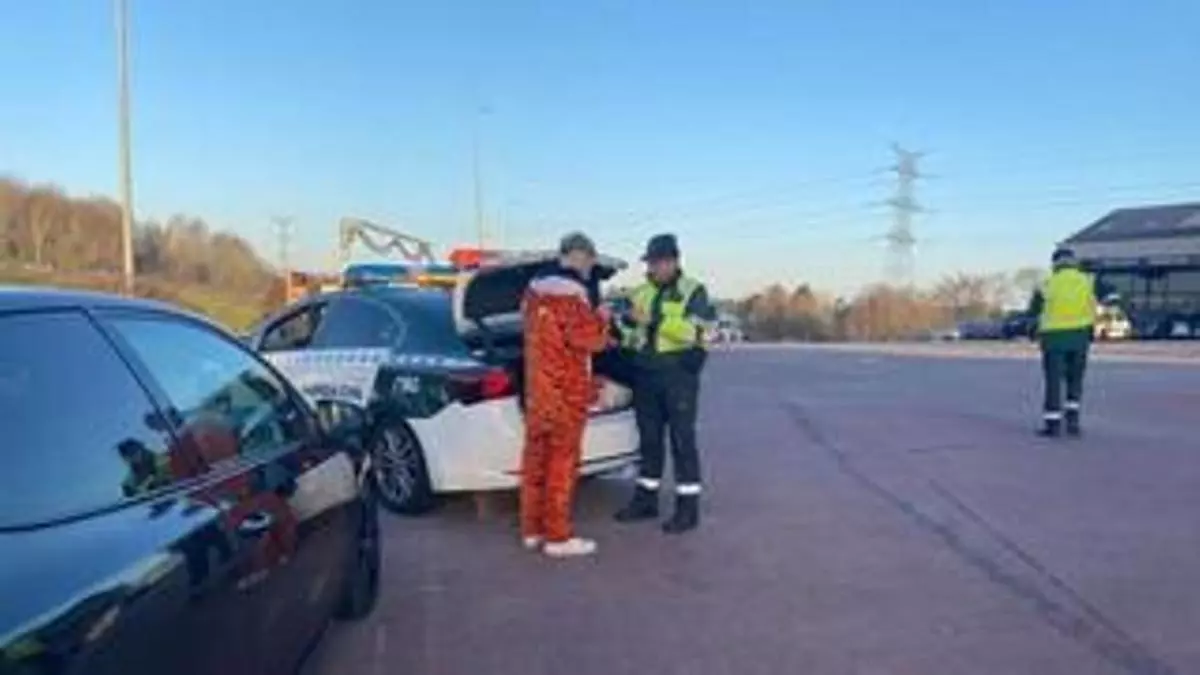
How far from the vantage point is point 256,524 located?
3.49 metres

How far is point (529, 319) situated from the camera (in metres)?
6.98

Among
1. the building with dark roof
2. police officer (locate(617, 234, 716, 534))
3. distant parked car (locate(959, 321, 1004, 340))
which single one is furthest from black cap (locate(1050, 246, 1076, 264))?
distant parked car (locate(959, 321, 1004, 340))

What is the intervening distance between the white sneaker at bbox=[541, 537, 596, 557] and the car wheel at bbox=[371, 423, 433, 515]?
1.22 meters

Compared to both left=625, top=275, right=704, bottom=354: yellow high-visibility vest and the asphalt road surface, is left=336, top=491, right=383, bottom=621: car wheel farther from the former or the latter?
left=625, top=275, right=704, bottom=354: yellow high-visibility vest

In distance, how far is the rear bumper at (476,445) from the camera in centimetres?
748

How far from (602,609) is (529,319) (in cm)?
192

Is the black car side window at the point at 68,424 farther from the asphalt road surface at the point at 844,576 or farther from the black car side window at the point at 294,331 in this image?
the black car side window at the point at 294,331

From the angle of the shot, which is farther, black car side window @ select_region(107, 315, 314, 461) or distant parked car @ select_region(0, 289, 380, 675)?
black car side window @ select_region(107, 315, 314, 461)

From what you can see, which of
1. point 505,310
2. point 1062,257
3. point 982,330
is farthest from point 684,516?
point 982,330

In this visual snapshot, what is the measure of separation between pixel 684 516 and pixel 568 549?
0.99 metres

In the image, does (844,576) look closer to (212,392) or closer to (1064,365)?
(212,392)

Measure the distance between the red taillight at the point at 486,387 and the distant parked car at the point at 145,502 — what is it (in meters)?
3.11

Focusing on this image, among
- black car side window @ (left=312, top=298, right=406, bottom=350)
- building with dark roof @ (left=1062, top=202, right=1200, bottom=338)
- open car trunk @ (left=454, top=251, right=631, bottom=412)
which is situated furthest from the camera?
building with dark roof @ (left=1062, top=202, right=1200, bottom=338)

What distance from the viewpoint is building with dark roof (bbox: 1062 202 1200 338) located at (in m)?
55.2
